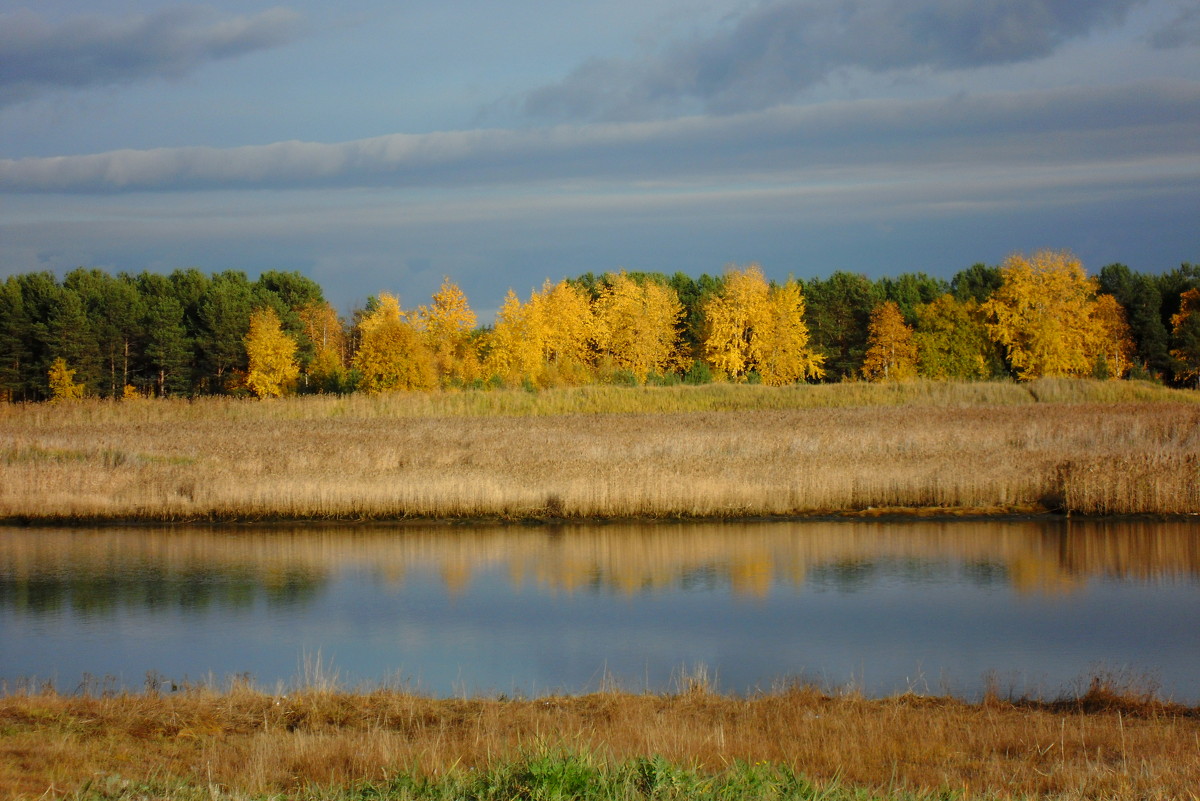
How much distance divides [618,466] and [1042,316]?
136 feet

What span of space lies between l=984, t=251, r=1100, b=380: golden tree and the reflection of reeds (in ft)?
129

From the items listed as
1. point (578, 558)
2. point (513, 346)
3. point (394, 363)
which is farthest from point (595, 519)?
point (513, 346)

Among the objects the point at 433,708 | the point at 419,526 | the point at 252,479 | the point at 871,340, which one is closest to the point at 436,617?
the point at 433,708

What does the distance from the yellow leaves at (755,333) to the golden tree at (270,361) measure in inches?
1025

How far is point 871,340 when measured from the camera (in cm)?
7869

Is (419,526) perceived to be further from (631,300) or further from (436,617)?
(631,300)

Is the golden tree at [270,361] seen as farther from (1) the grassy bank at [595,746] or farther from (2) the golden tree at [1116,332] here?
(1) the grassy bank at [595,746]

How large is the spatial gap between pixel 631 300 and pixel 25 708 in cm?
6689

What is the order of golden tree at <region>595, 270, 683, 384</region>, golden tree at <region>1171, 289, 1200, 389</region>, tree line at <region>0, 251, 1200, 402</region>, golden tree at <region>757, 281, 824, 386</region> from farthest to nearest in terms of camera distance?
golden tree at <region>595, 270, 683, 384</region>
golden tree at <region>1171, 289, 1200, 389</region>
golden tree at <region>757, 281, 824, 386</region>
tree line at <region>0, 251, 1200, 402</region>

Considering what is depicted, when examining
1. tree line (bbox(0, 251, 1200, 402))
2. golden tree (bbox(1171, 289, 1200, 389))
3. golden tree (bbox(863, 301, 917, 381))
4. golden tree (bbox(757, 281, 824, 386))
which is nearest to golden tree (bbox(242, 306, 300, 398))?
tree line (bbox(0, 251, 1200, 402))

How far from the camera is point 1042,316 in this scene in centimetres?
5909

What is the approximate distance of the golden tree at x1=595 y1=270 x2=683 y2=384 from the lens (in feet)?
241

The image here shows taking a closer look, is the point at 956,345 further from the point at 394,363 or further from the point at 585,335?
the point at 394,363

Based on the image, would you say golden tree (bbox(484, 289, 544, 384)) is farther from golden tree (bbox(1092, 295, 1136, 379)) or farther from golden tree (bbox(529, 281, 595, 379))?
golden tree (bbox(1092, 295, 1136, 379))
